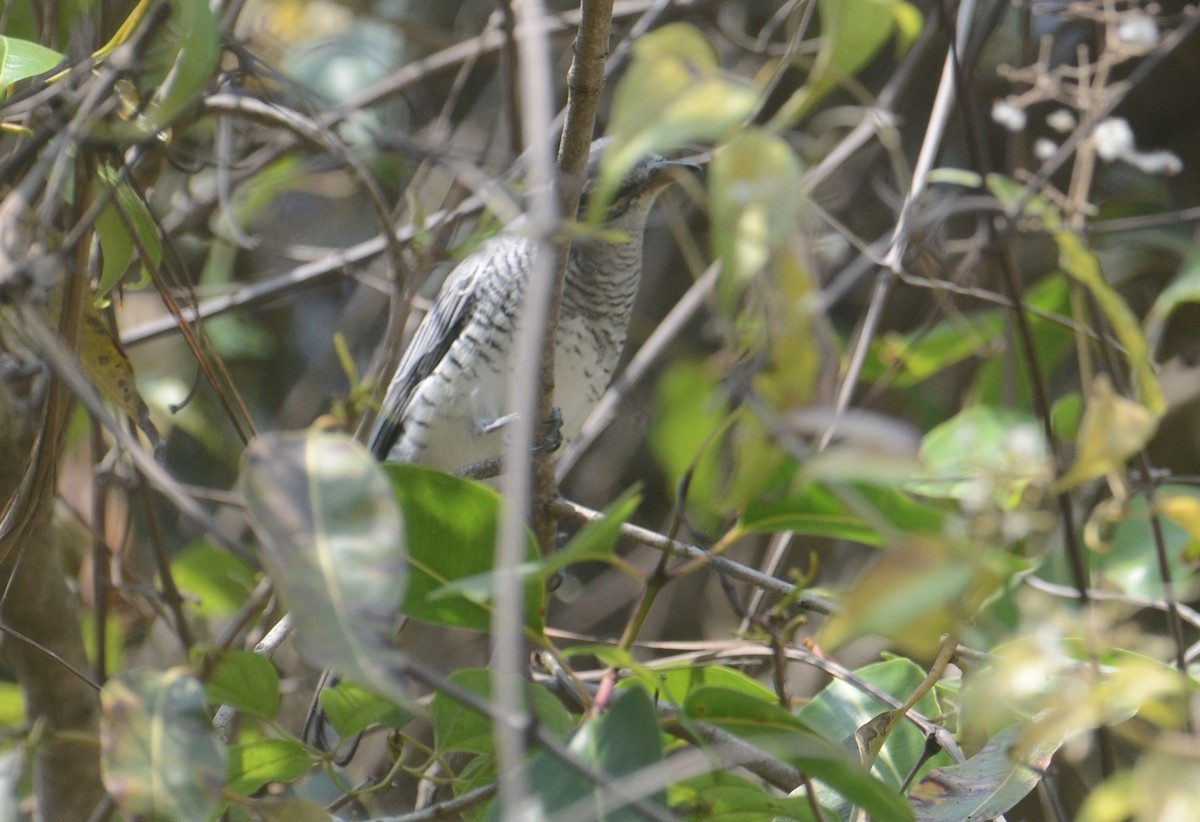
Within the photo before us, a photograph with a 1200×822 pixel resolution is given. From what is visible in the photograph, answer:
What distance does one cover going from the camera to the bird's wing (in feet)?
7.04

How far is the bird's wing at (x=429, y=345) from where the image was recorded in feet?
7.04

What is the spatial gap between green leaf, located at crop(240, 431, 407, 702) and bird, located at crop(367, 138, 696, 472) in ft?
4.04

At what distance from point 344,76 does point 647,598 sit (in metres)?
1.93

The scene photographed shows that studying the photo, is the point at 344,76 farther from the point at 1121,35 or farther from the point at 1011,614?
the point at 1011,614

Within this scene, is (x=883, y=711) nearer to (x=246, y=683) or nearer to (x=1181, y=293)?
(x=246, y=683)

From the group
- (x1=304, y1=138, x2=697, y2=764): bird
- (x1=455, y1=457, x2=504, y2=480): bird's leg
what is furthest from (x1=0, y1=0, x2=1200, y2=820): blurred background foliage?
(x1=455, y1=457, x2=504, y2=480): bird's leg

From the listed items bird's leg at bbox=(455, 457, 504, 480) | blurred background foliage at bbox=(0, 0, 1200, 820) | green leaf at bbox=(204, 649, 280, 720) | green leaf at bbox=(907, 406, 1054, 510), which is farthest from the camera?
bird's leg at bbox=(455, 457, 504, 480)

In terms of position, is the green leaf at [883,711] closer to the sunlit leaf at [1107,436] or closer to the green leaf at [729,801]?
the green leaf at [729,801]

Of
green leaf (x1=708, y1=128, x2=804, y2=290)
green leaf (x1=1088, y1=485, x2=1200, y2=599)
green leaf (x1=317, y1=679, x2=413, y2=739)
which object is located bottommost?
green leaf (x1=1088, y1=485, x2=1200, y2=599)

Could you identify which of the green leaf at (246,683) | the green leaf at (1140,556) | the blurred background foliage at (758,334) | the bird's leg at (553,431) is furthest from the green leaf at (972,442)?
the green leaf at (246,683)

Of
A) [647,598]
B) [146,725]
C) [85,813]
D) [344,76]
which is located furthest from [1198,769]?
[344,76]

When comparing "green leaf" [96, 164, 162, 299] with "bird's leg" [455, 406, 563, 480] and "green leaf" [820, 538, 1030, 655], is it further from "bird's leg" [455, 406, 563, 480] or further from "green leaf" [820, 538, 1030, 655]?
"green leaf" [820, 538, 1030, 655]

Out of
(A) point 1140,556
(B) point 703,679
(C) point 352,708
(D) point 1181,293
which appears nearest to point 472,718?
(C) point 352,708

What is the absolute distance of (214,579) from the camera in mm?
2086
